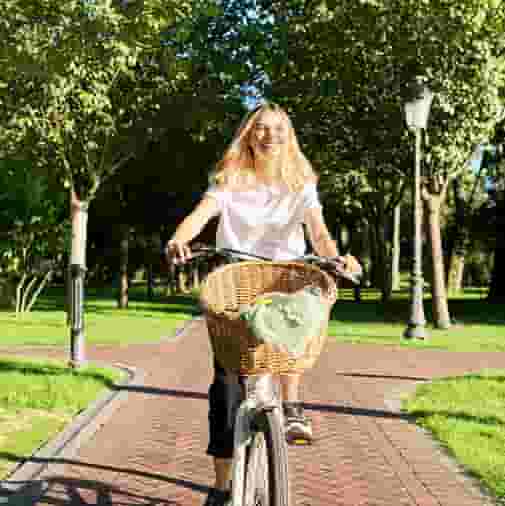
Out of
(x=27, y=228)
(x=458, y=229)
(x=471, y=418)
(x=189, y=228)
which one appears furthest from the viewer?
(x=458, y=229)

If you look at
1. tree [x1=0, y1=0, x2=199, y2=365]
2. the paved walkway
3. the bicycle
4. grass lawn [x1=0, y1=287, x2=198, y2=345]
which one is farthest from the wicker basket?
grass lawn [x1=0, y1=287, x2=198, y2=345]

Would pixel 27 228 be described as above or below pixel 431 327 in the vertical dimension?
above

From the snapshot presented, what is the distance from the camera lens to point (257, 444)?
337 centimetres

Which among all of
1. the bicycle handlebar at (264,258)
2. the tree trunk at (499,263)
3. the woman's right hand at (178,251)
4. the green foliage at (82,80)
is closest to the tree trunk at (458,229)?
the tree trunk at (499,263)

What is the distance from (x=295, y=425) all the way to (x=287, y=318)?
2.12ft

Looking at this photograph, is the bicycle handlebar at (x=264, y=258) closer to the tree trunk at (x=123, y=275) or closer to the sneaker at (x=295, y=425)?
the sneaker at (x=295, y=425)

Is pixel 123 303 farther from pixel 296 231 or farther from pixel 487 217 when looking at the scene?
pixel 296 231

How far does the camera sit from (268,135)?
3953mm

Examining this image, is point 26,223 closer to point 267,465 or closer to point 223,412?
point 223,412

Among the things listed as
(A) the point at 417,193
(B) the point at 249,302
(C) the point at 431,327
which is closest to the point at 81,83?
(A) the point at 417,193

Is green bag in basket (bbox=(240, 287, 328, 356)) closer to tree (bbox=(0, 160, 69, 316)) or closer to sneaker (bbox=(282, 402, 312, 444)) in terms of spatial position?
sneaker (bbox=(282, 402, 312, 444))

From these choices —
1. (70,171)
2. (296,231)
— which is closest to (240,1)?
(70,171)

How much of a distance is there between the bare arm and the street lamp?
1367cm

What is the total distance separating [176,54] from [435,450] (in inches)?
597
